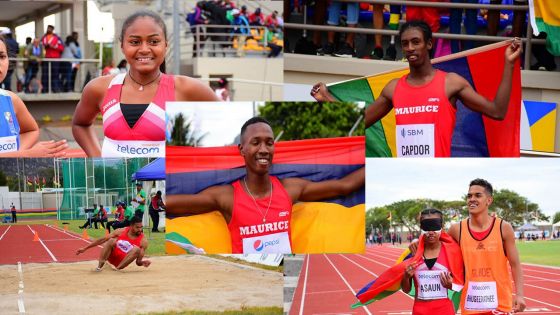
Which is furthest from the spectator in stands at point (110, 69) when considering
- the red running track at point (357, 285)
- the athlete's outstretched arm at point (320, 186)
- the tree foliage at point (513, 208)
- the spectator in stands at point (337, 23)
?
the tree foliage at point (513, 208)

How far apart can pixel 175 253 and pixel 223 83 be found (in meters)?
13.9

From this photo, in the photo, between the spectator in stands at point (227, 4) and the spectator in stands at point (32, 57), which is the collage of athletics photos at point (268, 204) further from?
the spectator in stands at point (227, 4)

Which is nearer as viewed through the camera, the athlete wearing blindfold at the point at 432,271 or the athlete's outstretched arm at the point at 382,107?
the athlete wearing blindfold at the point at 432,271

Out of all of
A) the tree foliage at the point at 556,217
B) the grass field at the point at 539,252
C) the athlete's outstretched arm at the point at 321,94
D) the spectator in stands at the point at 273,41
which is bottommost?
the grass field at the point at 539,252

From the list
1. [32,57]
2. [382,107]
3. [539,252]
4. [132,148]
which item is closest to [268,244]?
[132,148]

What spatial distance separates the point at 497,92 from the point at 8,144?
310cm

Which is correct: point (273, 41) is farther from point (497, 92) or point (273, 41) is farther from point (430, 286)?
point (430, 286)

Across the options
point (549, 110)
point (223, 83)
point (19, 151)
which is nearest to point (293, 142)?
point (19, 151)

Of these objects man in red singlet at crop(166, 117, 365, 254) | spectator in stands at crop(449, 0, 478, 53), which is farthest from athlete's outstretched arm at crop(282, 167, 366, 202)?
spectator in stands at crop(449, 0, 478, 53)

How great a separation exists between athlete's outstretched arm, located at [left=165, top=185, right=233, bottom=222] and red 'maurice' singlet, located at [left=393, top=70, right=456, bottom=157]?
1249 mm

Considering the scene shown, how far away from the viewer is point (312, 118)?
25.4 feet

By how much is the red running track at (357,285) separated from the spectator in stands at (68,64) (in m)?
14.2

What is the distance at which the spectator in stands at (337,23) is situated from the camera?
44.1ft

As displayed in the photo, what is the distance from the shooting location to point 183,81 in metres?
7.62
